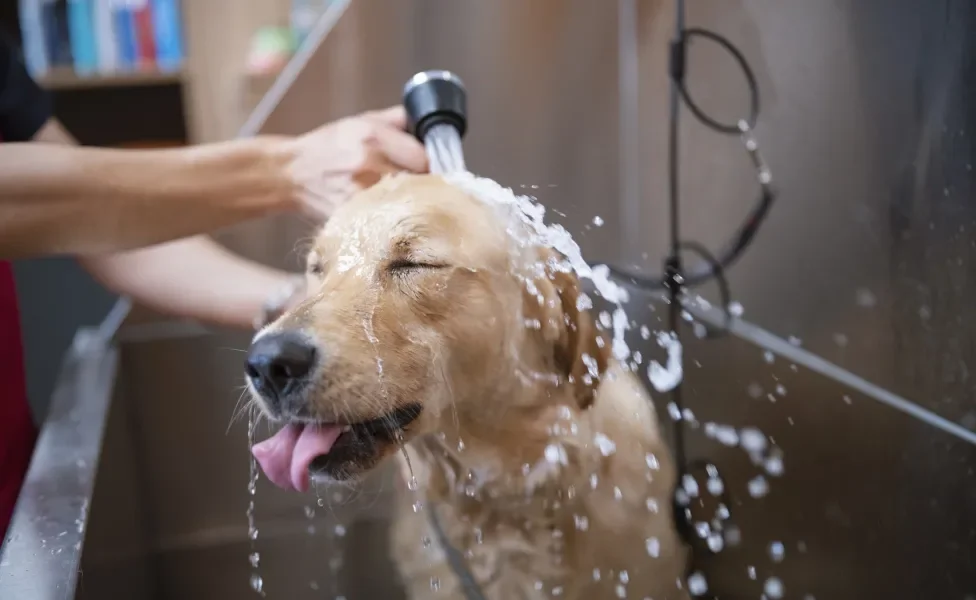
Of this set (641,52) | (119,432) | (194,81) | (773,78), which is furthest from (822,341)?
(194,81)

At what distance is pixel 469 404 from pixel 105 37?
1.26 metres

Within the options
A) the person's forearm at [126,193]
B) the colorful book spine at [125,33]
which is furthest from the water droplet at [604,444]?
the colorful book spine at [125,33]

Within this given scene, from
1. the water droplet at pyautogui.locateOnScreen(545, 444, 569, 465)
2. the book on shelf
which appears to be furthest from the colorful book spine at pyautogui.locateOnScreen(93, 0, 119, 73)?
the water droplet at pyautogui.locateOnScreen(545, 444, 569, 465)

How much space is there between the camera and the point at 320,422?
0.64m

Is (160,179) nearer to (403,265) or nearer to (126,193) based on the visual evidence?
(126,193)

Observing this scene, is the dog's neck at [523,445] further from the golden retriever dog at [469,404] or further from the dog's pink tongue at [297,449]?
the dog's pink tongue at [297,449]

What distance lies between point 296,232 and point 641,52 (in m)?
0.50

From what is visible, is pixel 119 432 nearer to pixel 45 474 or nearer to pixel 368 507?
pixel 45 474

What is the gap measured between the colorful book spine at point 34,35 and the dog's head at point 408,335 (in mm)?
905

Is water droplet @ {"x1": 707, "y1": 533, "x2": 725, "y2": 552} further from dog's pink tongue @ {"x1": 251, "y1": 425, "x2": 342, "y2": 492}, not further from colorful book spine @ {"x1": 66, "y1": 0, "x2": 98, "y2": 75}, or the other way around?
colorful book spine @ {"x1": 66, "y1": 0, "x2": 98, "y2": 75}

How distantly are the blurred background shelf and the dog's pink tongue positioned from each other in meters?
1.12

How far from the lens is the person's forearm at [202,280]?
103 centimetres

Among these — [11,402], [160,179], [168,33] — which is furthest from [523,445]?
[168,33]

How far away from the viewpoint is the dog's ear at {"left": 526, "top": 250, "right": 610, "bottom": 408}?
0.79 m
